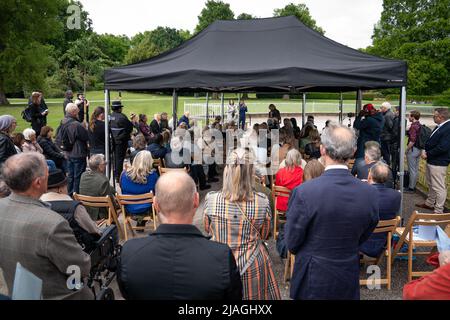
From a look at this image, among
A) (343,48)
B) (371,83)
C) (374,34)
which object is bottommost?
(371,83)

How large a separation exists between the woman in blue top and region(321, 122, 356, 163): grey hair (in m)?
3.13

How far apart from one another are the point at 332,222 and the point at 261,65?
409cm

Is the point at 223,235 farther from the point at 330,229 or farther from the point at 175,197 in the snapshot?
the point at 175,197

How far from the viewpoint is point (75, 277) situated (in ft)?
7.85

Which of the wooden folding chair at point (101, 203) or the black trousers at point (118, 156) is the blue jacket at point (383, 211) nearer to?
the wooden folding chair at point (101, 203)

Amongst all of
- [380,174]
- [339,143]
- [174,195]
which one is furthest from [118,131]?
[174,195]

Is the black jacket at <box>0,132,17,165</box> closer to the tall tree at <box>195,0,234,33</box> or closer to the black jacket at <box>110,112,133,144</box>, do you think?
the black jacket at <box>110,112,133,144</box>

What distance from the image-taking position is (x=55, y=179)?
10.1 ft

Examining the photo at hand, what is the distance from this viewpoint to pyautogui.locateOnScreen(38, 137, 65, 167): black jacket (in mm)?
6945

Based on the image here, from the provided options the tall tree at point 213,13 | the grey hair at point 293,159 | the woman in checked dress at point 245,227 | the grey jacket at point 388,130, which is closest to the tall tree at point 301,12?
the tall tree at point 213,13

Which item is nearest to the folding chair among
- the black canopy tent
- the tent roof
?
the black canopy tent

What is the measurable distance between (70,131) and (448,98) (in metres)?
30.2
